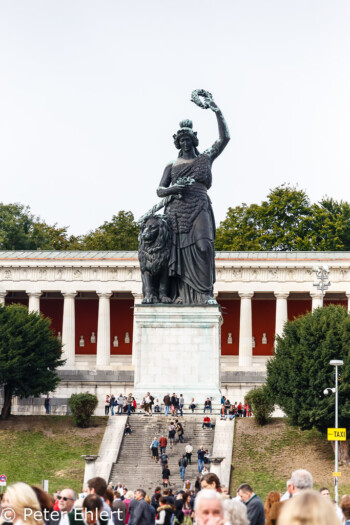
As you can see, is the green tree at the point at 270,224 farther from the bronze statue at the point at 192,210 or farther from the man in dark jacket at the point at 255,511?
the man in dark jacket at the point at 255,511

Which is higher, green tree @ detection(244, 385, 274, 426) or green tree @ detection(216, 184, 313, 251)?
green tree @ detection(216, 184, 313, 251)

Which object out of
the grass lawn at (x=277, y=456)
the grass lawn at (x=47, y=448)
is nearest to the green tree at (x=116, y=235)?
the grass lawn at (x=47, y=448)

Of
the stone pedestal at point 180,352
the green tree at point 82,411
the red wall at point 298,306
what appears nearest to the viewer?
the stone pedestal at point 180,352

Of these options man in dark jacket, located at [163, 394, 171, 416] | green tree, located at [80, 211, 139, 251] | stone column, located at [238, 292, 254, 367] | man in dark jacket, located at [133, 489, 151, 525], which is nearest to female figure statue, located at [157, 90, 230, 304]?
man in dark jacket, located at [163, 394, 171, 416]

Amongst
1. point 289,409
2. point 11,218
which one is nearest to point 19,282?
point 11,218

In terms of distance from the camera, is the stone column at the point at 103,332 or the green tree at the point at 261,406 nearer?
the green tree at the point at 261,406

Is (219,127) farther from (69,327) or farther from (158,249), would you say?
(69,327)

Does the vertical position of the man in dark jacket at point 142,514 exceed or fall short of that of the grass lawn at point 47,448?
it exceeds it

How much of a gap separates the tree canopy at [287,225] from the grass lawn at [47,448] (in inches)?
1510

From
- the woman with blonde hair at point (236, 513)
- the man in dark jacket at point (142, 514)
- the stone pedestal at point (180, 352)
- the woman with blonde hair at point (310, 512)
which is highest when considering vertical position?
the stone pedestal at point (180, 352)

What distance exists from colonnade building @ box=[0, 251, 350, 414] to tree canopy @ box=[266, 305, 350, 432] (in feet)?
78.5

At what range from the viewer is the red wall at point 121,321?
8075 cm

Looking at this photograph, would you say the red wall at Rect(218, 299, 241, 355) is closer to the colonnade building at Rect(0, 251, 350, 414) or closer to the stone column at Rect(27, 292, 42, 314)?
the colonnade building at Rect(0, 251, 350, 414)

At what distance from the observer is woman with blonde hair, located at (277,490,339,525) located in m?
7.83
